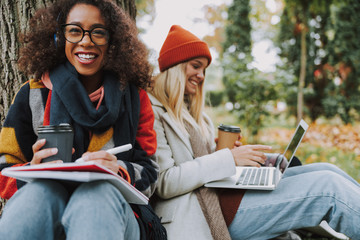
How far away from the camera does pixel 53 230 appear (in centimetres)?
130

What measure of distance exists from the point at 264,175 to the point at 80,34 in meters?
1.45

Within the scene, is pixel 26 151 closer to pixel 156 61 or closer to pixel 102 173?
pixel 102 173

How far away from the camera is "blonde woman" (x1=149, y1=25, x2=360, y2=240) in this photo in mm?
1916

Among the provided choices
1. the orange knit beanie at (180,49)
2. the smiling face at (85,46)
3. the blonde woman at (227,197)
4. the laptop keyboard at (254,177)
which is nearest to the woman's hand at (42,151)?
the smiling face at (85,46)

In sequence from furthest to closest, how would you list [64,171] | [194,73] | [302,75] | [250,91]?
[302,75]
[250,91]
[194,73]
[64,171]

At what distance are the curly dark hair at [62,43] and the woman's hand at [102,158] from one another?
569 mm

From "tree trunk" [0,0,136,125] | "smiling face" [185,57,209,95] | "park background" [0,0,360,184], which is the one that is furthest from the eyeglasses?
"park background" [0,0,360,184]

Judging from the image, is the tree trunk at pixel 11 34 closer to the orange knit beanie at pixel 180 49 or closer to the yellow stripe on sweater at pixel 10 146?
the yellow stripe on sweater at pixel 10 146

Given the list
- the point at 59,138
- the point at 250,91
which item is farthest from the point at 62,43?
the point at 250,91

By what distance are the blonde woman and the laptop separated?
6 cm

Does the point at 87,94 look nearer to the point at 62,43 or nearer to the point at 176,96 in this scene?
the point at 62,43

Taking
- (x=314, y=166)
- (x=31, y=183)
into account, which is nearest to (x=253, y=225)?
(x=314, y=166)

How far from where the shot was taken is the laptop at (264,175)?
6.63 feet

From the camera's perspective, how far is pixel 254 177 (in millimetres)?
2164
